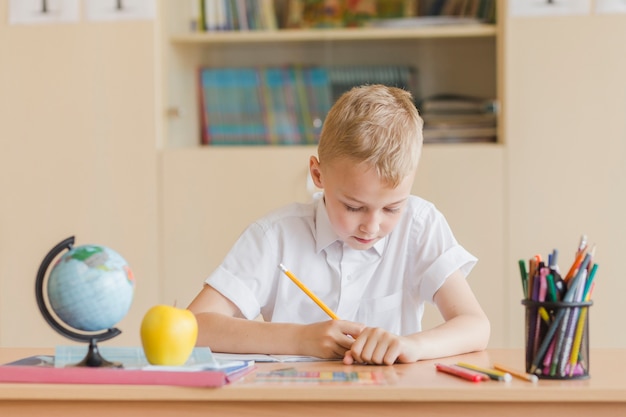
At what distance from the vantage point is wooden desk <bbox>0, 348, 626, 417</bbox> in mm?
1062

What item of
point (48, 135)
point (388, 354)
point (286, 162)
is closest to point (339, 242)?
point (388, 354)

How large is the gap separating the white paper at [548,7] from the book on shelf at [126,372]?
6.03 feet

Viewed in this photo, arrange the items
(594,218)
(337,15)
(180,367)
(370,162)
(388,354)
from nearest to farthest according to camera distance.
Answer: (180,367) → (388,354) → (370,162) → (594,218) → (337,15)

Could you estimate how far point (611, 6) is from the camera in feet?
8.84

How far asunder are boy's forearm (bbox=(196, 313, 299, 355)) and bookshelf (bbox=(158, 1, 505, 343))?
4.37ft

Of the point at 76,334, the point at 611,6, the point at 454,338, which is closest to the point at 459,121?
the point at 611,6

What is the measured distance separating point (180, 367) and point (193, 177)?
178 cm

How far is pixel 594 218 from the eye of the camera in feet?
8.92

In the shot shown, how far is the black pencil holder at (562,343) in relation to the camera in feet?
3.77

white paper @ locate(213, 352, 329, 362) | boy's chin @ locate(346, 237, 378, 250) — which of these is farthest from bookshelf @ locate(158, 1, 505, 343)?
white paper @ locate(213, 352, 329, 362)

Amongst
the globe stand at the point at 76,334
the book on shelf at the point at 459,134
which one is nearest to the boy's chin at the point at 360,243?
the globe stand at the point at 76,334

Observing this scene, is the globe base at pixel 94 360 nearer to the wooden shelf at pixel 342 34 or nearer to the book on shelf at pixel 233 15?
the wooden shelf at pixel 342 34

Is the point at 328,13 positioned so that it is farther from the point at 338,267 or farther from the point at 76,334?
the point at 76,334

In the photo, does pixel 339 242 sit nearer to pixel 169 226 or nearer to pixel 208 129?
pixel 169 226
